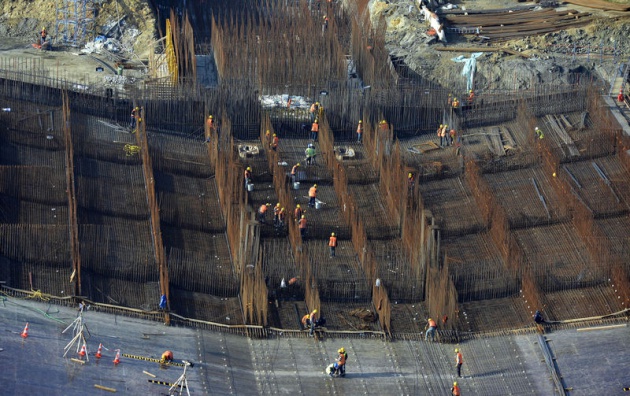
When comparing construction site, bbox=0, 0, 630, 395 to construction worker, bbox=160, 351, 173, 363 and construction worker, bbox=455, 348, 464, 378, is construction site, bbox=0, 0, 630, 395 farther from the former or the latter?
construction worker, bbox=160, 351, 173, 363

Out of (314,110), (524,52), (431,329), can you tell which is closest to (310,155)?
(314,110)

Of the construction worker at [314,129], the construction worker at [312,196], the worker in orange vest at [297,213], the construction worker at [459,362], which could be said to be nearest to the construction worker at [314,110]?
the construction worker at [314,129]

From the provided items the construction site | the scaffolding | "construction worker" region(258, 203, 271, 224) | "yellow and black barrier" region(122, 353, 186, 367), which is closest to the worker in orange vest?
the construction site

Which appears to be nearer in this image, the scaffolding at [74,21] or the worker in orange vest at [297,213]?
the worker in orange vest at [297,213]

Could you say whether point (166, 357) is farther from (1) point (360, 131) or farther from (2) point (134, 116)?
(1) point (360, 131)

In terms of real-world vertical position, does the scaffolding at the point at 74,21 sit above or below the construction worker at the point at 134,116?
above

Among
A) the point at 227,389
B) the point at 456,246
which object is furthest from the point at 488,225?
the point at 227,389

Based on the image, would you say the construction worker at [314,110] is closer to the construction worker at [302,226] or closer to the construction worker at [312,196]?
the construction worker at [312,196]
